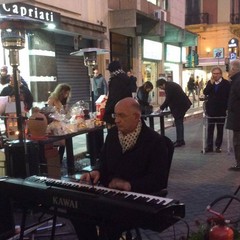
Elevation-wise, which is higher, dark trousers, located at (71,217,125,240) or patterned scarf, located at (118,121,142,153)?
patterned scarf, located at (118,121,142,153)

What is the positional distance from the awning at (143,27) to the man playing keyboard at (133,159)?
12.3 m

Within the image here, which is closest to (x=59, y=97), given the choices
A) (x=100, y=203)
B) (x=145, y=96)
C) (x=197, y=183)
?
(x=197, y=183)

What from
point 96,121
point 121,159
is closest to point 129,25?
point 96,121

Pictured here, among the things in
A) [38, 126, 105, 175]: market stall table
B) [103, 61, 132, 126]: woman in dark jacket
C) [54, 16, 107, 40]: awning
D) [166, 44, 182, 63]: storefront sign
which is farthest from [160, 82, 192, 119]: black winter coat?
[166, 44, 182, 63]: storefront sign

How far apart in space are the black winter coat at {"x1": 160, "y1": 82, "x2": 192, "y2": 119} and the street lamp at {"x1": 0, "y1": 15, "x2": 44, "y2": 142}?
4.67 meters

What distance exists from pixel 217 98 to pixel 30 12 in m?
5.04

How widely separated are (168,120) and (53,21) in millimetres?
5803

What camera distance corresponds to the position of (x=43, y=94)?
1168 cm

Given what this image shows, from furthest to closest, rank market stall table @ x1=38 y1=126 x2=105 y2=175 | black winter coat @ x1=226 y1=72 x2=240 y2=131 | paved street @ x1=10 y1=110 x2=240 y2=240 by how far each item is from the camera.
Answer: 1. black winter coat @ x1=226 y1=72 x2=240 y2=131
2. market stall table @ x1=38 y1=126 x2=105 y2=175
3. paved street @ x1=10 y1=110 x2=240 y2=240

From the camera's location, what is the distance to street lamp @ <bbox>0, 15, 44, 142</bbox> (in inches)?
189

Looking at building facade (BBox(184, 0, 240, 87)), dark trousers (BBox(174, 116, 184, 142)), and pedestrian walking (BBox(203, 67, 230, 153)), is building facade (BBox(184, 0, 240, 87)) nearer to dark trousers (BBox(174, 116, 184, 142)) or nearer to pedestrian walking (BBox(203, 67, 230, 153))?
dark trousers (BBox(174, 116, 184, 142))

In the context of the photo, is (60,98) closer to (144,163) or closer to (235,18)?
(144,163)

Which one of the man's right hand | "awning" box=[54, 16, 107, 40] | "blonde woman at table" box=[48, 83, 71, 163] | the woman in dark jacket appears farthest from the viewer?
"awning" box=[54, 16, 107, 40]

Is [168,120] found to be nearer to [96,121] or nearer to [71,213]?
[96,121]
